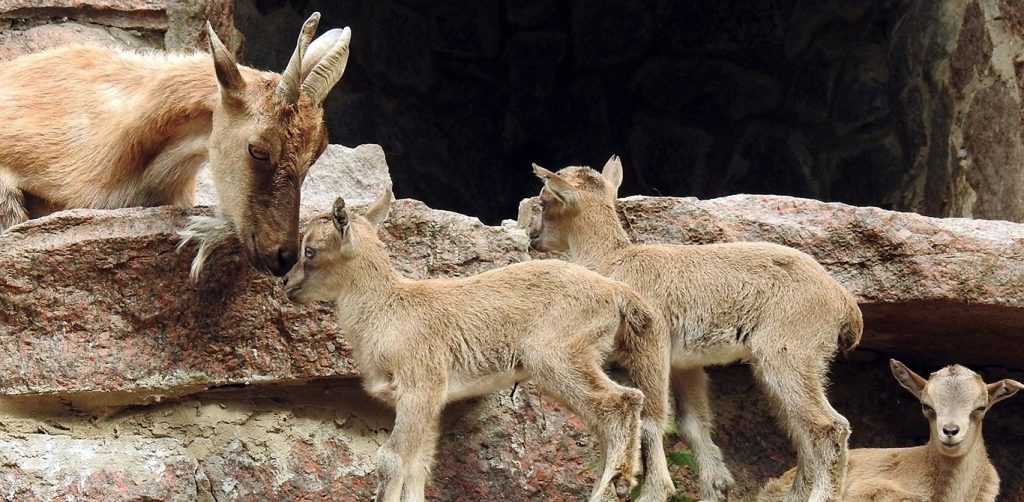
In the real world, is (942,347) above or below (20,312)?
below

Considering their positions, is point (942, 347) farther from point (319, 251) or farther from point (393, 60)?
point (393, 60)

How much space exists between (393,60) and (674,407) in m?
4.62

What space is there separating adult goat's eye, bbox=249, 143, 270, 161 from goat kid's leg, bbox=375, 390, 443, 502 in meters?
1.20

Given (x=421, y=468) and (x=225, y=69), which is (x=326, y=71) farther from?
(x=421, y=468)

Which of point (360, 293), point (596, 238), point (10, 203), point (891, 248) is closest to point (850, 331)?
point (891, 248)

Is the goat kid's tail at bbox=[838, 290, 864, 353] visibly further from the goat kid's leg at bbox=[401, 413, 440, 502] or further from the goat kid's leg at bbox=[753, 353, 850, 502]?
the goat kid's leg at bbox=[401, 413, 440, 502]

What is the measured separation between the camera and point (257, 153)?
5.62m

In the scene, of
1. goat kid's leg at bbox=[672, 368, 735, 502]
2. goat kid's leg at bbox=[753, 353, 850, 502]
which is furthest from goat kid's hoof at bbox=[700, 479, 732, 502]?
goat kid's leg at bbox=[753, 353, 850, 502]

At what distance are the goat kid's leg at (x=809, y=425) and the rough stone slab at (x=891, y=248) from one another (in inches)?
30.4

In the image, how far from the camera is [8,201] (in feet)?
19.8

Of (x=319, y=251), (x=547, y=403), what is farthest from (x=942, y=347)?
(x=319, y=251)

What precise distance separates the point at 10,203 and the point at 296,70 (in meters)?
1.37

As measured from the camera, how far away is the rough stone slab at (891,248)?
5883 millimetres

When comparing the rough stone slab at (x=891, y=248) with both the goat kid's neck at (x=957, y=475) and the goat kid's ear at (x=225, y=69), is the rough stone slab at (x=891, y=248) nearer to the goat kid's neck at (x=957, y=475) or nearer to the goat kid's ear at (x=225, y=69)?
the goat kid's neck at (x=957, y=475)
